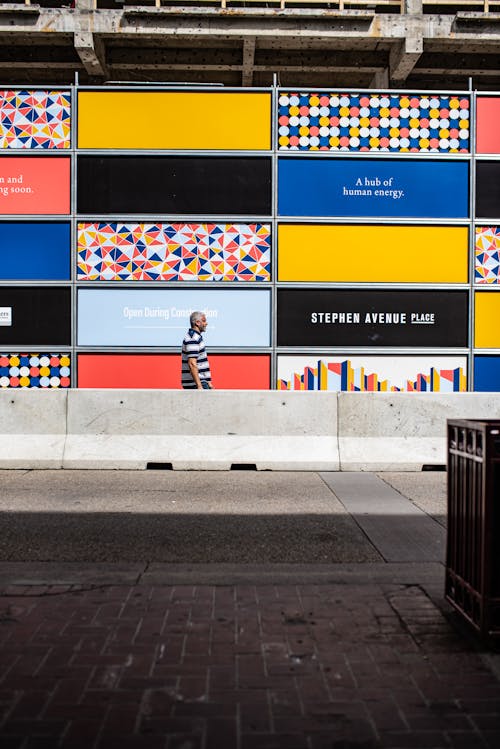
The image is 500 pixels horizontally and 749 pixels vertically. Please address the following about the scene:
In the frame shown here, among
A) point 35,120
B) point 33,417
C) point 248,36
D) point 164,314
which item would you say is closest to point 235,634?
point 33,417

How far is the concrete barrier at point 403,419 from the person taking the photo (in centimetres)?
1002

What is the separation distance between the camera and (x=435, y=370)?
1312 centimetres

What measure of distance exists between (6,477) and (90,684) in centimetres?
647

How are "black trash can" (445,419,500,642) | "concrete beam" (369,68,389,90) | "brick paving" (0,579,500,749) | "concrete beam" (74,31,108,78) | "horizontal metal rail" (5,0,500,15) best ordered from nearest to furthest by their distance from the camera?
"brick paving" (0,579,500,749)
"black trash can" (445,419,500,642)
"horizontal metal rail" (5,0,500,15)
"concrete beam" (74,31,108,78)
"concrete beam" (369,68,389,90)

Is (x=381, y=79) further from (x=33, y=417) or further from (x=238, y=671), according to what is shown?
(x=238, y=671)

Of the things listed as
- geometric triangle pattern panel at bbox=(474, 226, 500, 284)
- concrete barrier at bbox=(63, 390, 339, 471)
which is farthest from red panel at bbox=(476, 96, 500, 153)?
concrete barrier at bbox=(63, 390, 339, 471)

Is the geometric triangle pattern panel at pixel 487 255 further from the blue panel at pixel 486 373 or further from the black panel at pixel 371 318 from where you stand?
the blue panel at pixel 486 373

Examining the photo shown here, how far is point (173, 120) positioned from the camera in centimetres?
1321

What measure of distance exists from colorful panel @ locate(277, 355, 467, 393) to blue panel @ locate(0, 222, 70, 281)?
4251mm

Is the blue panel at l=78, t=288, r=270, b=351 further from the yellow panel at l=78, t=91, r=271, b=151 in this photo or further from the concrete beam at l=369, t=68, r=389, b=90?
the concrete beam at l=369, t=68, r=389, b=90

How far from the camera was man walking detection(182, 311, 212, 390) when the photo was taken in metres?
10.8

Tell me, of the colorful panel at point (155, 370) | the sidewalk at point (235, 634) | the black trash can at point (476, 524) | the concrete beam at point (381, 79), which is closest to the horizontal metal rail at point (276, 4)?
the concrete beam at point (381, 79)

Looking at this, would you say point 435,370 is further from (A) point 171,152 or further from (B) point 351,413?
(A) point 171,152

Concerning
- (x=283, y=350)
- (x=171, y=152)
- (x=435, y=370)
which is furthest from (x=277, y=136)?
(x=435, y=370)
